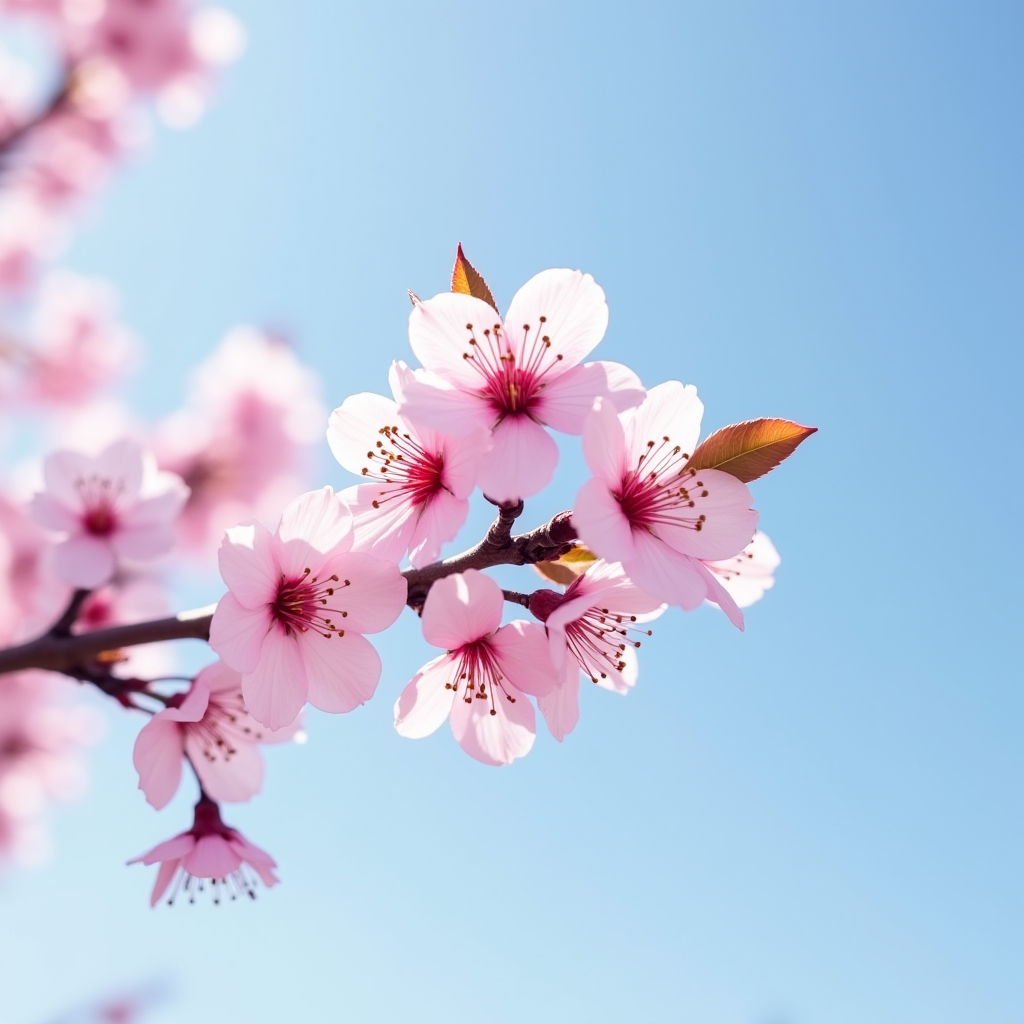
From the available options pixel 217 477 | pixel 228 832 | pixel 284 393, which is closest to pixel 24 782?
pixel 217 477

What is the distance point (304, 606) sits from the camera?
4.39 feet

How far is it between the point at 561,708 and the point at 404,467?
47 cm

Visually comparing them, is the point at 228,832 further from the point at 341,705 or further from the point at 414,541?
the point at 414,541

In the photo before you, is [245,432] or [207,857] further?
[245,432]

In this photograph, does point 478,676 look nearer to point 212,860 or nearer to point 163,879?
point 212,860

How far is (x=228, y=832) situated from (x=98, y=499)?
3.52 ft

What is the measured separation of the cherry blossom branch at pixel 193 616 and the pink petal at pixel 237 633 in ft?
0.55

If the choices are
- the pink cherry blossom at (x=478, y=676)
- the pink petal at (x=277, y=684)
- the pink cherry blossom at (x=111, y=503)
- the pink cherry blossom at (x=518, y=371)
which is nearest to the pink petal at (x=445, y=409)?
the pink cherry blossom at (x=518, y=371)

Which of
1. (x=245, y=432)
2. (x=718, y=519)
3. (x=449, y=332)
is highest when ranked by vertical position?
(x=245, y=432)

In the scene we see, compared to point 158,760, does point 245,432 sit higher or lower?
higher

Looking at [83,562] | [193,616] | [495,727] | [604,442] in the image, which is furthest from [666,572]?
[83,562]

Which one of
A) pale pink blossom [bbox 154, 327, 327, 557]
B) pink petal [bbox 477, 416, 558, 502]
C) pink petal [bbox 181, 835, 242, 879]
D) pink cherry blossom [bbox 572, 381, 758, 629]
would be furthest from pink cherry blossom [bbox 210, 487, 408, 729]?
pale pink blossom [bbox 154, 327, 327, 557]

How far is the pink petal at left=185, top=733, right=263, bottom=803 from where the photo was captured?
166cm

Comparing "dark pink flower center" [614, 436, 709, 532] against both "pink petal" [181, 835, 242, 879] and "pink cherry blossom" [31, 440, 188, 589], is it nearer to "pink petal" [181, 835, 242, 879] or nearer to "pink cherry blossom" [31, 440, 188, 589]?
"pink petal" [181, 835, 242, 879]
